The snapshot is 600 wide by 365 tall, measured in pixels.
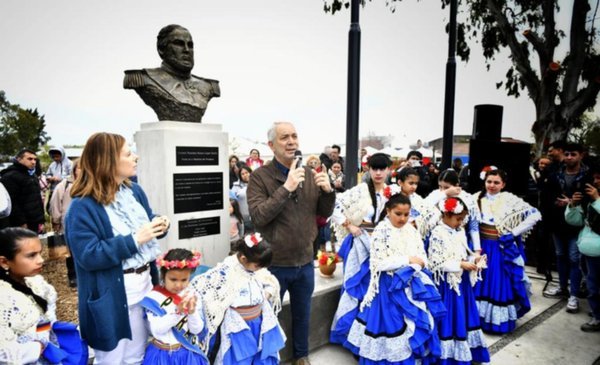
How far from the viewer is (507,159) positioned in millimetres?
5539

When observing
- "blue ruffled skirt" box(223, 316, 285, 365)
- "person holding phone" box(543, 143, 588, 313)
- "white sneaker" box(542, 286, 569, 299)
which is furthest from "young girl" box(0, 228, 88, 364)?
"white sneaker" box(542, 286, 569, 299)

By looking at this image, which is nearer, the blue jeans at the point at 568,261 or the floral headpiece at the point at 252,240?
the floral headpiece at the point at 252,240

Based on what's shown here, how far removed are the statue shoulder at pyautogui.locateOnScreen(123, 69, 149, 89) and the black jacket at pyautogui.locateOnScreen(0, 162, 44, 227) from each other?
3076 mm

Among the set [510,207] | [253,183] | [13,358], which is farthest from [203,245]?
[510,207]

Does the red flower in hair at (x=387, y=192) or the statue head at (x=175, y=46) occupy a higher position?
the statue head at (x=175, y=46)

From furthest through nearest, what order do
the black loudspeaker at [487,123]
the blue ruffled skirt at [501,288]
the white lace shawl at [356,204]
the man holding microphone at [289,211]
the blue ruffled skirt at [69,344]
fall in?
the black loudspeaker at [487,123], the blue ruffled skirt at [501,288], the white lace shawl at [356,204], the man holding microphone at [289,211], the blue ruffled skirt at [69,344]

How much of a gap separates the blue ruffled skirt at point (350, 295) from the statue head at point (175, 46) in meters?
2.43

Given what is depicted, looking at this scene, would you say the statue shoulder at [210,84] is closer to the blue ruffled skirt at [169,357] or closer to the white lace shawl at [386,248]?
the white lace shawl at [386,248]

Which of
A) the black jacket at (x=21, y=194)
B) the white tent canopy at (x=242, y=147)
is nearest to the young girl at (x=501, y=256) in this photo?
the black jacket at (x=21, y=194)

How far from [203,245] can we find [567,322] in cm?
440

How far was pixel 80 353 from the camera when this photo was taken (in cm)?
190

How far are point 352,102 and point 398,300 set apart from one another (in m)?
2.50

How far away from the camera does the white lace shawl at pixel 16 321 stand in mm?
1579

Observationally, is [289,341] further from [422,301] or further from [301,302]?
[422,301]
